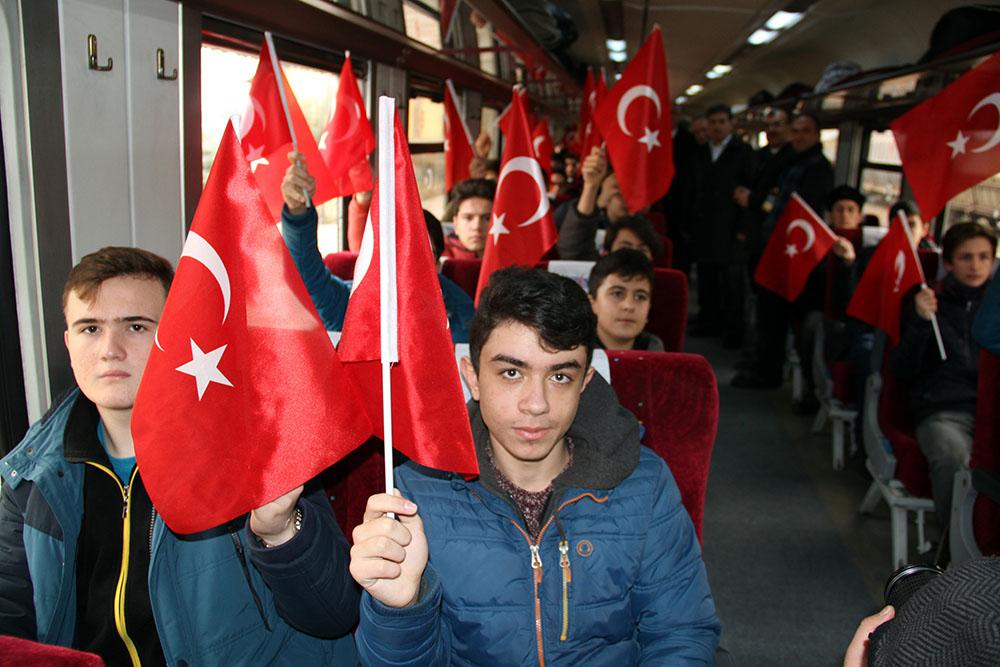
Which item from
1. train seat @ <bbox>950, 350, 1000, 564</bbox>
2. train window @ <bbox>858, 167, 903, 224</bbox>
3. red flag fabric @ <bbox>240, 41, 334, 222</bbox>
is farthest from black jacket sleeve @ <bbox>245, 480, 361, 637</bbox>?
train window @ <bbox>858, 167, 903, 224</bbox>

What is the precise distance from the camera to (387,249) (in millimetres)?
1284

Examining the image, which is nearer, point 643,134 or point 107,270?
point 107,270

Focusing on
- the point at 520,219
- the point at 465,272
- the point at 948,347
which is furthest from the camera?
the point at 465,272

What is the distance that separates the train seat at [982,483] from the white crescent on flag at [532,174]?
1715 mm

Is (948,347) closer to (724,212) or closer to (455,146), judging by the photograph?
(455,146)

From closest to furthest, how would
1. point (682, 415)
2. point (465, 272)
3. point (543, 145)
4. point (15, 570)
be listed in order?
1. point (15, 570)
2. point (682, 415)
3. point (465, 272)
4. point (543, 145)

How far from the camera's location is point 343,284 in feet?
10.6

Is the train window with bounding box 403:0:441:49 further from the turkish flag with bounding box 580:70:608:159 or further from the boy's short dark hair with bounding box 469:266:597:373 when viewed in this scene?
the boy's short dark hair with bounding box 469:266:597:373

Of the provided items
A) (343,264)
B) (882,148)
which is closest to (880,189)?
(882,148)

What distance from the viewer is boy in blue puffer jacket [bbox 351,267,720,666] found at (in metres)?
1.66

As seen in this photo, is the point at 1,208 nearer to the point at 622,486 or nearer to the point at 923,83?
the point at 622,486

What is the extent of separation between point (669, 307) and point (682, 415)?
1.80 metres

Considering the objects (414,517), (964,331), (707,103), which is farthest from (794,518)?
(707,103)

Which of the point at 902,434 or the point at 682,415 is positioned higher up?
the point at 682,415
